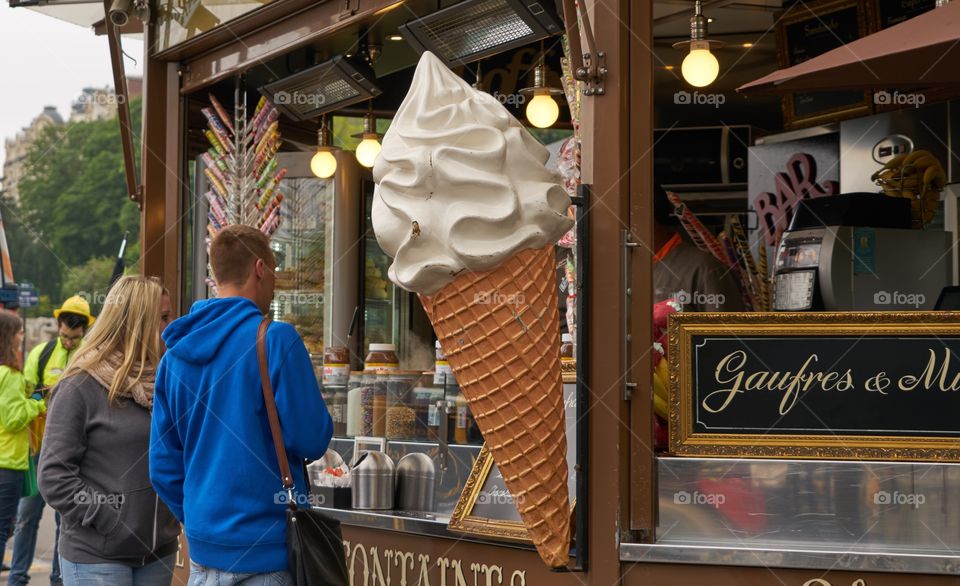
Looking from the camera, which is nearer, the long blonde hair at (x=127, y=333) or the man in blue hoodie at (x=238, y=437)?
the man in blue hoodie at (x=238, y=437)

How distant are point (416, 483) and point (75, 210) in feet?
140

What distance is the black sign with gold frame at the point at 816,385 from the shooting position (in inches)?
164

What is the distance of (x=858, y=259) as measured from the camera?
15.6 feet

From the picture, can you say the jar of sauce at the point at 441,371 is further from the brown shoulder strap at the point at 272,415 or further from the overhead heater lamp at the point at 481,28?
the brown shoulder strap at the point at 272,415

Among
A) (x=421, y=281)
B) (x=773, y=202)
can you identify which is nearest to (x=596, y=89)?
(x=421, y=281)

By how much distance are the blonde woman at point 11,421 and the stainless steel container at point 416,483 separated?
11.8ft

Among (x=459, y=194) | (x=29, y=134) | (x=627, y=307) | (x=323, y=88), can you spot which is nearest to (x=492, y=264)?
(x=459, y=194)

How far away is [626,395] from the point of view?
4.43 metres

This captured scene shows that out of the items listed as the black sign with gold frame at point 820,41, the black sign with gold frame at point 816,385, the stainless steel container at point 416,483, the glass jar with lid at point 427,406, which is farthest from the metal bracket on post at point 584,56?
the black sign with gold frame at point 820,41

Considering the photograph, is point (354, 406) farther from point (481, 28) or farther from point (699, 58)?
point (699, 58)

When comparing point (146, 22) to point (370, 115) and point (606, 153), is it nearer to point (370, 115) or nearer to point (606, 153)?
point (370, 115)

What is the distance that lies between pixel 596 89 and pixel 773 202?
380cm

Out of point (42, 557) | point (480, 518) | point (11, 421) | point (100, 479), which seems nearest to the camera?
point (100, 479)

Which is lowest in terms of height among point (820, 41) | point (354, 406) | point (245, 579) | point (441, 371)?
point (245, 579)
